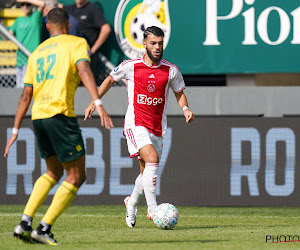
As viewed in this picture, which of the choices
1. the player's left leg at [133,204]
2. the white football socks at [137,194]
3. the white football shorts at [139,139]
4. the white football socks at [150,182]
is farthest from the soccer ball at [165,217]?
the white football shorts at [139,139]

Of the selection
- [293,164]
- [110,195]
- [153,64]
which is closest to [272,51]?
[293,164]

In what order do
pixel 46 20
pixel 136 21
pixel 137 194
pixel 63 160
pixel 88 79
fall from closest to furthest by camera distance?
1. pixel 88 79
2. pixel 63 160
3. pixel 137 194
4. pixel 46 20
5. pixel 136 21

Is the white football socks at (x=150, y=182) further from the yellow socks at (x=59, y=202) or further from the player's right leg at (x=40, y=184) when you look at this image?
the yellow socks at (x=59, y=202)

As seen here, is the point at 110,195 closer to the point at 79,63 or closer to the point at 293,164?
the point at 293,164

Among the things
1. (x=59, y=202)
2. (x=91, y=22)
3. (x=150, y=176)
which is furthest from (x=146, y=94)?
(x=91, y=22)

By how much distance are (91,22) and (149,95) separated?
4397 mm

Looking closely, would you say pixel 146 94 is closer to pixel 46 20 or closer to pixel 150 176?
pixel 150 176

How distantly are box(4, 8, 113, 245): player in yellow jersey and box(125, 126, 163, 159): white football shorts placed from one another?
1838 mm

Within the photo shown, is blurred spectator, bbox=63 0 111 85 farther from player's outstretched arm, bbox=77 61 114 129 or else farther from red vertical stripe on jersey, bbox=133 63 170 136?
player's outstretched arm, bbox=77 61 114 129

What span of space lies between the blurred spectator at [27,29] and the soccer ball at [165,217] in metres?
5.50

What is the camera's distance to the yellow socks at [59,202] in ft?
22.5

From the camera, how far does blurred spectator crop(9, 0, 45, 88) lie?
519 inches

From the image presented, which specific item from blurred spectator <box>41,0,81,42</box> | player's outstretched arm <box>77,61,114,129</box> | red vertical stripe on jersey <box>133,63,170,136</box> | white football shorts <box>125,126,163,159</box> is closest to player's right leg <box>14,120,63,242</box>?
player's outstretched arm <box>77,61,114,129</box>

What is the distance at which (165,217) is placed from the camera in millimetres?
8492
